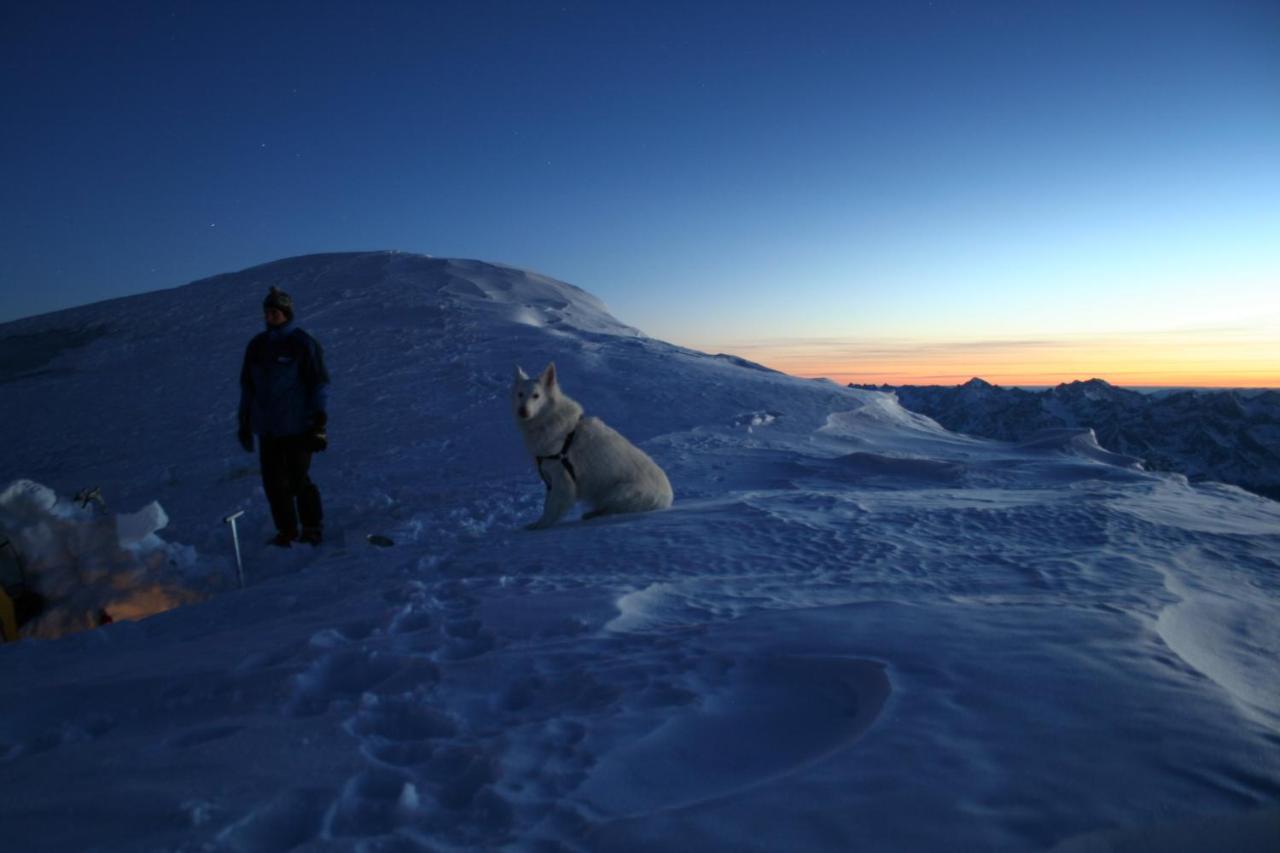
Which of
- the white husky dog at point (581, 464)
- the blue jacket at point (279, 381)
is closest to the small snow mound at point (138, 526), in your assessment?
the blue jacket at point (279, 381)

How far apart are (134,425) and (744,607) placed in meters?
12.2

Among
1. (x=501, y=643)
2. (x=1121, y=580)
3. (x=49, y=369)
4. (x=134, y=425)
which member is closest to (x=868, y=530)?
(x=1121, y=580)

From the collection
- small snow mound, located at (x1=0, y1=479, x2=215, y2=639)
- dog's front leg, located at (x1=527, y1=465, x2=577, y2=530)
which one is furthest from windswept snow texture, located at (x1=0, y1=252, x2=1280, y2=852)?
small snow mound, located at (x1=0, y1=479, x2=215, y2=639)

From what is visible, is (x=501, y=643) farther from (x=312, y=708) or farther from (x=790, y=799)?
(x=790, y=799)

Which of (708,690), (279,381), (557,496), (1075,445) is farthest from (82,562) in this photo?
(1075,445)

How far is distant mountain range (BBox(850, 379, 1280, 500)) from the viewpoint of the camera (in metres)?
139

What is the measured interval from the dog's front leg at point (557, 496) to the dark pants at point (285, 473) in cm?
225

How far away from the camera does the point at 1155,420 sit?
150 metres

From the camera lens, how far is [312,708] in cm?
200

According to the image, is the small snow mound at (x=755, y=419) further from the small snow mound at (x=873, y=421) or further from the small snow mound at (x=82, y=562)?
the small snow mound at (x=82, y=562)

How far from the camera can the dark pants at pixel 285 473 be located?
18.8ft

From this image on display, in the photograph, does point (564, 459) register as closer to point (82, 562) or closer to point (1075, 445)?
point (82, 562)

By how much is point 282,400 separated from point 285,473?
669 mm

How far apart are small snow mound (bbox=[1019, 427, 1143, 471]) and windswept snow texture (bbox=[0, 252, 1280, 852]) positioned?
4.14 m
